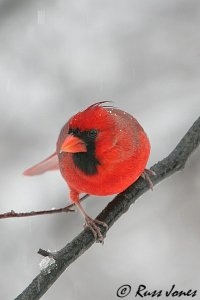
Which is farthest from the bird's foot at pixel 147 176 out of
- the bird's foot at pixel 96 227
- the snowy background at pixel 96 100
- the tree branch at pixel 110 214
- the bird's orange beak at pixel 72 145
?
the snowy background at pixel 96 100

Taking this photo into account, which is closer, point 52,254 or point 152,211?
point 52,254

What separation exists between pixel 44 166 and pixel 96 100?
12.4 feet

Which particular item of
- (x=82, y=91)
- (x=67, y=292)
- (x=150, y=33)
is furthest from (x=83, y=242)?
(x=150, y=33)

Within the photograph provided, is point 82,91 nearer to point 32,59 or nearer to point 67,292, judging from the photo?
point 32,59

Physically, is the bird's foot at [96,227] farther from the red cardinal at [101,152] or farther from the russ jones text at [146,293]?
the russ jones text at [146,293]

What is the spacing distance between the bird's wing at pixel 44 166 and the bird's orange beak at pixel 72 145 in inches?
20.1

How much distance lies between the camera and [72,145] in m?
2.18

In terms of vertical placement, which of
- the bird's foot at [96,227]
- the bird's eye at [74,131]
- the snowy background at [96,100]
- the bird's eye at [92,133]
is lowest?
the bird's foot at [96,227]

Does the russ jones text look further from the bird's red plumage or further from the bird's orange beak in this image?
the bird's orange beak

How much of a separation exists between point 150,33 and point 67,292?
315 cm

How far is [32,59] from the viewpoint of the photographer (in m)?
7.28

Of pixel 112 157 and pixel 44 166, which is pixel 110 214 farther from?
pixel 44 166

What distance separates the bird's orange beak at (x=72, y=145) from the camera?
2.13m

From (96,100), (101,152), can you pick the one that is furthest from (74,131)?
(96,100)
